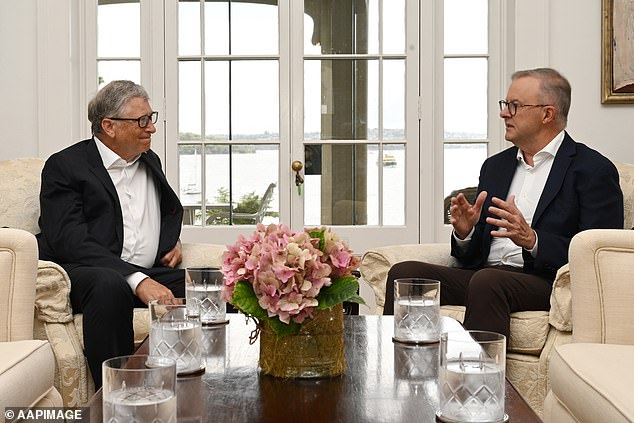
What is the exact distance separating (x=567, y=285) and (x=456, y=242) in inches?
24.1

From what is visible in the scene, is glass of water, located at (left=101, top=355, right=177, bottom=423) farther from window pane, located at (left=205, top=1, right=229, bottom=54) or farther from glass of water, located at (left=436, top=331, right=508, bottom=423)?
window pane, located at (left=205, top=1, right=229, bottom=54)

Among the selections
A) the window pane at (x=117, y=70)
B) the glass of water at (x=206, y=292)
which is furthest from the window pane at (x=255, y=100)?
the glass of water at (x=206, y=292)

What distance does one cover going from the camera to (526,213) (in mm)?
3477

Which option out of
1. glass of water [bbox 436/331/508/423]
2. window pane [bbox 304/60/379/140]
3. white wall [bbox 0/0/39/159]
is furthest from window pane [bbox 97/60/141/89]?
glass of water [bbox 436/331/508/423]

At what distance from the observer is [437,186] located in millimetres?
4645

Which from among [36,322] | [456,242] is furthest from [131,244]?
[456,242]

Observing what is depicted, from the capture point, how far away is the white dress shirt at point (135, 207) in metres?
3.47

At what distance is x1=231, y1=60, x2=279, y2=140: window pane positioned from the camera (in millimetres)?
4621

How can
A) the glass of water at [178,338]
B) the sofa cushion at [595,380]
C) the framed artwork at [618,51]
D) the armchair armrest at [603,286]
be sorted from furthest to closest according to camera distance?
the framed artwork at [618,51], the armchair armrest at [603,286], the glass of water at [178,338], the sofa cushion at [595,380]

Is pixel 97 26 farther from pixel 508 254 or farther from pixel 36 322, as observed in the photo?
pixel 508 254

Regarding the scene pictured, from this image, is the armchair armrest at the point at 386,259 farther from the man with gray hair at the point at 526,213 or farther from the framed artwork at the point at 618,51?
the framed artwork at the point at 618,51

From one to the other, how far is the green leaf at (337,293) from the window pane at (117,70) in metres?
2.98

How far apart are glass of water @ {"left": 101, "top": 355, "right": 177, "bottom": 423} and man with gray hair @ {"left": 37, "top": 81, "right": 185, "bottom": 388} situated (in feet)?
5.18

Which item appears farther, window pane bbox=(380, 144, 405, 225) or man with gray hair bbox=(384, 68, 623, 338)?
window pane bbox=(380, 144, 405, 225)
